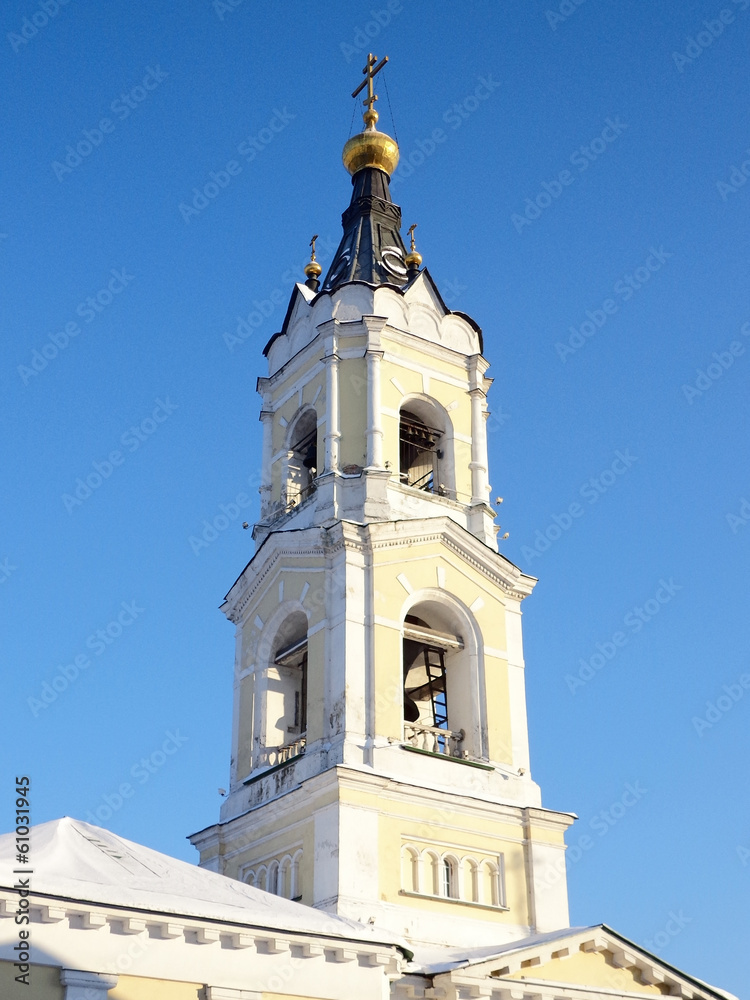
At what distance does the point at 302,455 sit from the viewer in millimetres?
23938

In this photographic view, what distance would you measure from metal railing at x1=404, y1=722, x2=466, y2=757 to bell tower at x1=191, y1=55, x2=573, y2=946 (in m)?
0.04

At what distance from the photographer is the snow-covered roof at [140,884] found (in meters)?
12.6

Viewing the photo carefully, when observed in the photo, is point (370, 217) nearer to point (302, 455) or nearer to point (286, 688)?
point (302, 455)

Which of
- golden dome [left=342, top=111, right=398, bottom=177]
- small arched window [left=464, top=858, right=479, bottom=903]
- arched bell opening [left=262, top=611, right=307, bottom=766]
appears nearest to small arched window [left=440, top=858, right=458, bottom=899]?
small arched window [left=464, top=858, right=479, bottom=903]

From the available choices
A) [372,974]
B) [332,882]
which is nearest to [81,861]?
[372,974]

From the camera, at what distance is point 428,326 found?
79.4 ft

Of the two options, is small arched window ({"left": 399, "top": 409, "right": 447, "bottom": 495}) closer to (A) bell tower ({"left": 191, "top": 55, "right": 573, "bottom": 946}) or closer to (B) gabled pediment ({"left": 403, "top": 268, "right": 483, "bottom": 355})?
(A) bell tower ({"left": 191, "top": 55, "right": 573, "bottom": 946})

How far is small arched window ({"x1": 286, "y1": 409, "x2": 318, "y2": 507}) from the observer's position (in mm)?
23484

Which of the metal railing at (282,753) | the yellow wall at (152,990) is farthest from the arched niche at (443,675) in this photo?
the yellow wall at (152,990)

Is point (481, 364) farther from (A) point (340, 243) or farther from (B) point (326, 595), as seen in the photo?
(B) point (326, 595)

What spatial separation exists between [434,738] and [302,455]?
6292 millimetres

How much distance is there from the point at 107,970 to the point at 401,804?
7.14 metres

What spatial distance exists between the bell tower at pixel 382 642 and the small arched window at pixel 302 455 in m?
0.04

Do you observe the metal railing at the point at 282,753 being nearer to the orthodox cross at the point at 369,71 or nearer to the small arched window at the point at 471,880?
the small arched window at the point at 471,880
